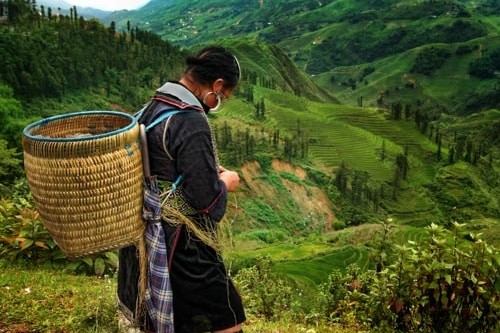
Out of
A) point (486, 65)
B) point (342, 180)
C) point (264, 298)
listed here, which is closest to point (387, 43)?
point (486, 65)

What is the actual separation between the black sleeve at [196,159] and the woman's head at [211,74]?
0.24m

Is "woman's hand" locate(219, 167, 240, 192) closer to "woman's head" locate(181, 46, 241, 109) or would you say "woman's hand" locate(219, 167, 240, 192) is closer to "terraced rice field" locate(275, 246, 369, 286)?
"woman's head" locate(181, 46, 241, 109)

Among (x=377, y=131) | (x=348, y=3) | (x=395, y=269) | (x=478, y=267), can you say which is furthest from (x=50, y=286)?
(x=348, y=3)

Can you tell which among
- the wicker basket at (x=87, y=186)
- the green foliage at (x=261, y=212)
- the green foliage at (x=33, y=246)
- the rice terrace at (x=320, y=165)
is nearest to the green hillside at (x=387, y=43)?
the rice terrace at (x=320, y=165)

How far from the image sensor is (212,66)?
259cm

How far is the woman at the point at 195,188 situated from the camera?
7.82 feet

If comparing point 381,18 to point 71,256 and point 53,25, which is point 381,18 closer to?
point 53,25

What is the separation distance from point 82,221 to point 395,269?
103 inches

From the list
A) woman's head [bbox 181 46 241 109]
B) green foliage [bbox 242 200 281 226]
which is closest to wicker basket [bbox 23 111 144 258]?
woman's head [bbox 181 46 241 109]

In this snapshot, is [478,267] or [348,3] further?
[348,3]

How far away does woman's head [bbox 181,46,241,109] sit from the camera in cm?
259

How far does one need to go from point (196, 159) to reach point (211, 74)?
0.50 metres

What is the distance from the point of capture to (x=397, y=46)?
429 ft

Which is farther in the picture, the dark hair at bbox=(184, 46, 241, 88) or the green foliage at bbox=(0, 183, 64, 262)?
the green foliage at bbox=(0, 183, 64, 262)
